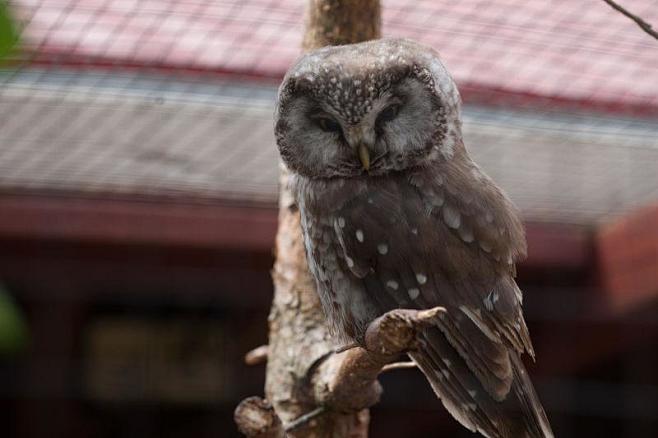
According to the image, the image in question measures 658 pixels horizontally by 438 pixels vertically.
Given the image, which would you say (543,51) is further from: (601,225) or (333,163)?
(333,163)

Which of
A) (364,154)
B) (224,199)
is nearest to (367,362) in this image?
(364,154)

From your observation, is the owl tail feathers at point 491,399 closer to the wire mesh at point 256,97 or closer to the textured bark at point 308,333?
the textured bark at point 308,333

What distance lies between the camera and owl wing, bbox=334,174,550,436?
1.65 meters

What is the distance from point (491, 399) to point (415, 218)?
1.08ft

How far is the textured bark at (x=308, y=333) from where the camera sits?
73.1 inches

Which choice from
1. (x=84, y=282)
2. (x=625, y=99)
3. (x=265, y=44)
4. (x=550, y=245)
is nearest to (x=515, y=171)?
(x=550, y=245)

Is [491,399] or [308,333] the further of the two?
[308,333]

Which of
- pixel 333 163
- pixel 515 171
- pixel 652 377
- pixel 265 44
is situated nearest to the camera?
pixel 333 163

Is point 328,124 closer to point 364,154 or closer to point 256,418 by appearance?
point 364,154

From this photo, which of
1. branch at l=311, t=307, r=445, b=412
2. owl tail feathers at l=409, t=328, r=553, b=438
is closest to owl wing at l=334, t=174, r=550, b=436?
owl tail feathers at l=409, t=328, r=553, b=438

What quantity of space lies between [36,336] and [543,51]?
2080 mm

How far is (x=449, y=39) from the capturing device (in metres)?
2.66

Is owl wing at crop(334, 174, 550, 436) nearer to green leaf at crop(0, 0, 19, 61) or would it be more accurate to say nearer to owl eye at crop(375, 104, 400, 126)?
owl eye at crop(375, 104, 400, 126)

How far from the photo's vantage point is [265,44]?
2564 mm
